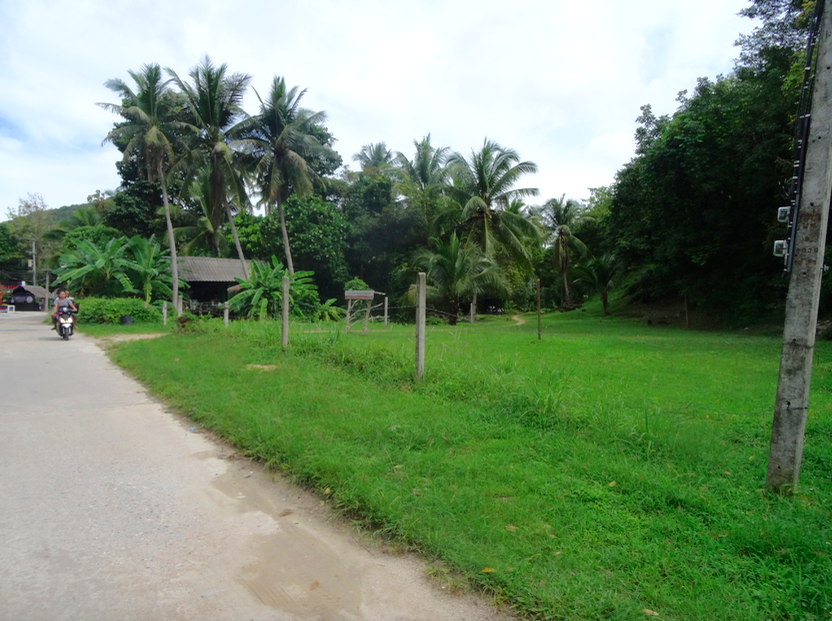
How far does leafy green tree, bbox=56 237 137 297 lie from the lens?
23.1 m

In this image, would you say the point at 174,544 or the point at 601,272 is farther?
the point at 601,272

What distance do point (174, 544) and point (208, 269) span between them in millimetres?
27173

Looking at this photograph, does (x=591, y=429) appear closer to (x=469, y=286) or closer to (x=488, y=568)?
(x=488, y=568)

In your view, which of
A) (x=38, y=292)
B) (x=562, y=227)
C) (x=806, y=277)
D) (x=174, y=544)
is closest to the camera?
(x=174, y=544)

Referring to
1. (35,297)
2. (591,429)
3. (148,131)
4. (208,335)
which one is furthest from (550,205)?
(35,297)

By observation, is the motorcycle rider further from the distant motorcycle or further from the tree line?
the tree line

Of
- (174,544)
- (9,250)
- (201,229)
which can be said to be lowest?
(174,544)

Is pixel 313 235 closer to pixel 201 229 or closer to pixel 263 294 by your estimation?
pixel 201 229

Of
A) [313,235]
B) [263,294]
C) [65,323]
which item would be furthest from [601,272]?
[65,323]

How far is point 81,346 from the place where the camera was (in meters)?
14.2

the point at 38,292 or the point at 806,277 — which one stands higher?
the point at 806,277

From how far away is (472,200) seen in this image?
25359mm

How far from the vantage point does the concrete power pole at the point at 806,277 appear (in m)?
3.74

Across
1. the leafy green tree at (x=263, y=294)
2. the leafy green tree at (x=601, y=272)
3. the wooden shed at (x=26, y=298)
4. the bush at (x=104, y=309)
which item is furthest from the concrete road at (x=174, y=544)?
the wooden shed at (x=26, y=298)
